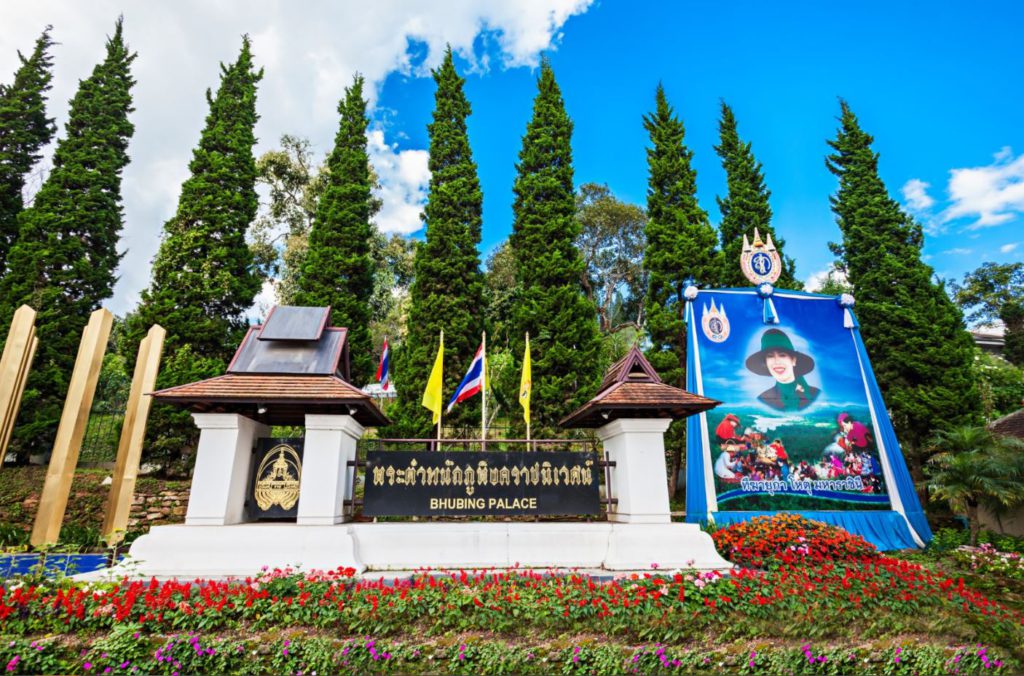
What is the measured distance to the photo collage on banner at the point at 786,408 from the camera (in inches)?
460

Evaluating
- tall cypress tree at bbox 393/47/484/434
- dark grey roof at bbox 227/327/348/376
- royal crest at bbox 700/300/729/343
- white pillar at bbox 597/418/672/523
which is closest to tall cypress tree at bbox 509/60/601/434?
tall cypress tree at bbox 393/47/484/434

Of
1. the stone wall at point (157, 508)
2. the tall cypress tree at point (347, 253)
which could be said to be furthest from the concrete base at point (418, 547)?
the tall cypress tree at point (347, 253)

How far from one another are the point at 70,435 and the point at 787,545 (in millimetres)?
12064

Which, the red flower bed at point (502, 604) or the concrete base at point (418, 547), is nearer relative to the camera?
the red flower bed at point (502, 604)

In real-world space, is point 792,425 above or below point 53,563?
above

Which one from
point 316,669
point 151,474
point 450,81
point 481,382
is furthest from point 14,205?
point 316,669

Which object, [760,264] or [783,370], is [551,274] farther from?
[783,370]

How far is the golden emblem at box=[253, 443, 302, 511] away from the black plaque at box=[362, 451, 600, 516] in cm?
121

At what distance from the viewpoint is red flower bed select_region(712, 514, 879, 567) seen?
7793mm

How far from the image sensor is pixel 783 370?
1265cm

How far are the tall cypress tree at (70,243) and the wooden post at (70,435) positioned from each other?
19.4ft

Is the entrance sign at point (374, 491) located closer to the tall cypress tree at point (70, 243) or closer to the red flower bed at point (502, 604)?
the red flower bed at point (502, 604)

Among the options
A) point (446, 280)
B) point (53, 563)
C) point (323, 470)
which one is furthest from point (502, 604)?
point (446, 280)

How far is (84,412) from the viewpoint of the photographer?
831 cm
